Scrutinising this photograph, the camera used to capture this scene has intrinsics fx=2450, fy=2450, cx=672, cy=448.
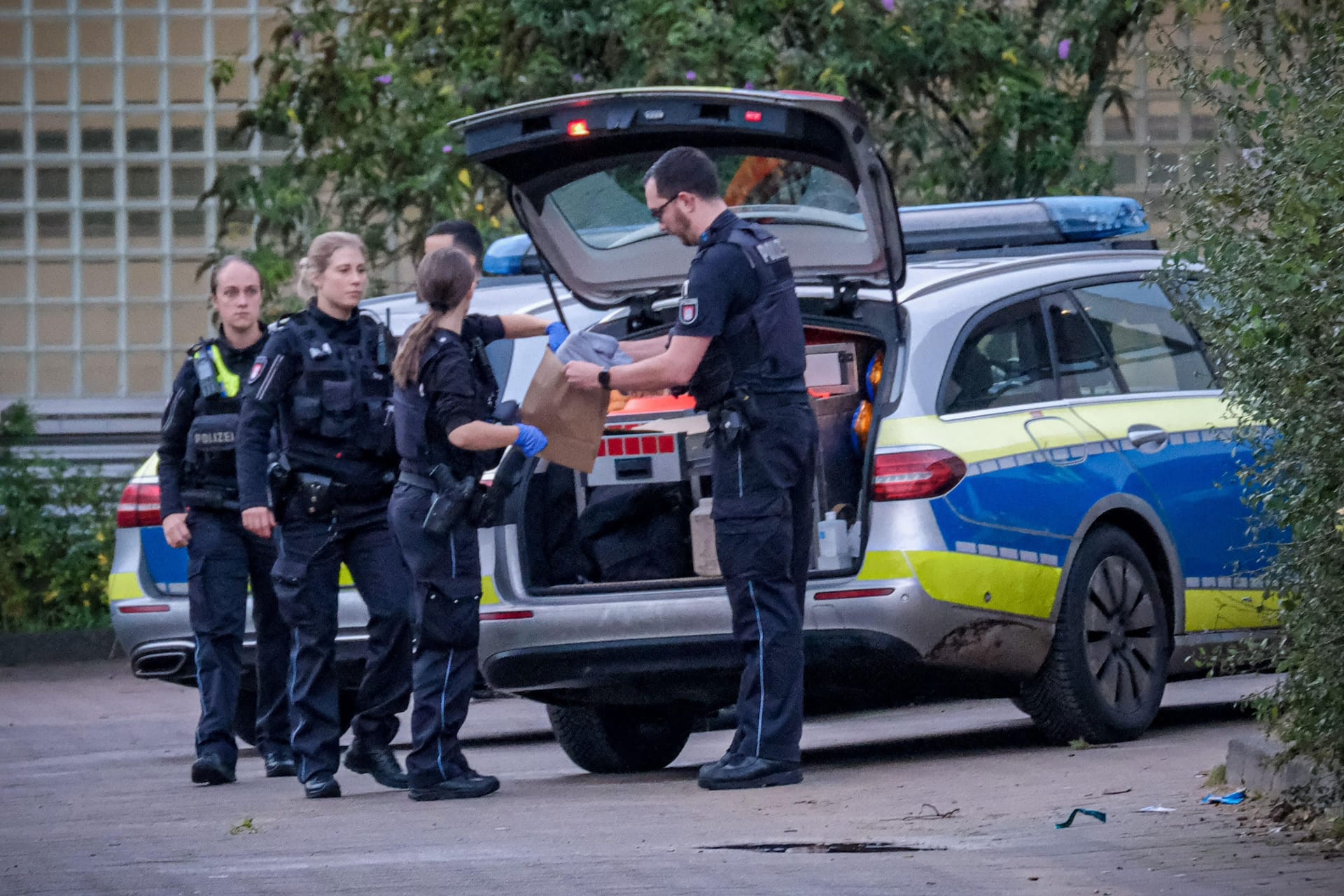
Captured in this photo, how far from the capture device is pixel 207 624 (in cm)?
876

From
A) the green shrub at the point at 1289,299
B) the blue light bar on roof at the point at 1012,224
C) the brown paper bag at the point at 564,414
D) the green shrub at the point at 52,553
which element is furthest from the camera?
the green shrub at the point at 52,553

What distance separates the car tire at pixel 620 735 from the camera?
8.53m

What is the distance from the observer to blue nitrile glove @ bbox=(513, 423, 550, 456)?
24.5 ft

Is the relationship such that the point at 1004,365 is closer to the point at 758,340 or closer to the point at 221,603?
the point at 758,340

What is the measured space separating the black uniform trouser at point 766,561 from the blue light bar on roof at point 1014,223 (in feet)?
6.81

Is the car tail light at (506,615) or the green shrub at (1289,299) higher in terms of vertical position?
the green shrub at (1289,299)

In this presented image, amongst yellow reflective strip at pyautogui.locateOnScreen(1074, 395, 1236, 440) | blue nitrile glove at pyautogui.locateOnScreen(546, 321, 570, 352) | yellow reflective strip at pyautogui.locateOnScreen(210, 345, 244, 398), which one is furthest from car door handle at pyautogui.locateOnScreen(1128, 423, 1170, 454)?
yellow reflective strip at pyautogui.locateOnScreen(210, 345, 244, 398)

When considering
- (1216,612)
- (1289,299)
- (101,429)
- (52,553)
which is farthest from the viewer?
(101,429)

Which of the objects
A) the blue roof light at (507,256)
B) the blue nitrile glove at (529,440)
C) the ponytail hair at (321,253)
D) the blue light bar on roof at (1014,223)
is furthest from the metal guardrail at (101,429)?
the blue nitrile glove at (529,440)

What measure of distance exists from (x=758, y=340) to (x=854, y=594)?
846mm

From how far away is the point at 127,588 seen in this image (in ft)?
31.7

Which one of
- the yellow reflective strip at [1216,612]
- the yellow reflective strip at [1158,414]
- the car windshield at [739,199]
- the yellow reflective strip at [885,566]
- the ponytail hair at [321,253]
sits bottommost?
the yellow reflective strip at [1216,612]

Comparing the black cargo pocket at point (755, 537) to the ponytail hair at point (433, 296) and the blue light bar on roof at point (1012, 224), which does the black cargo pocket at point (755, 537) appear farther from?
the blue light bar on roof at point (1012, 224)

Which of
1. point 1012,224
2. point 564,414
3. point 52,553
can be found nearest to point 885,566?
point 564,414
